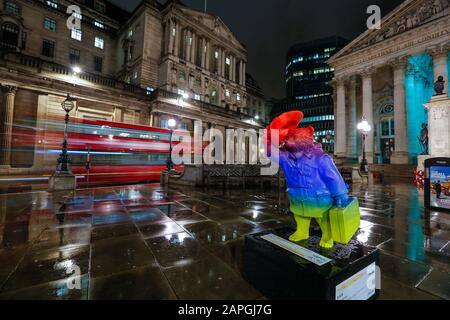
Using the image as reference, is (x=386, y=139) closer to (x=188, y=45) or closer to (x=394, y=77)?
(x=394, y=77)

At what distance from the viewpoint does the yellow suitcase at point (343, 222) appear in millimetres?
2012

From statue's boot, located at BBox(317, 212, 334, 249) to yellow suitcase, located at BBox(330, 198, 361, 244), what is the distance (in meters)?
0.11

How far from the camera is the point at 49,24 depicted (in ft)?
86.5

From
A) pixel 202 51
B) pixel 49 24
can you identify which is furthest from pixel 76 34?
pixel 202 51

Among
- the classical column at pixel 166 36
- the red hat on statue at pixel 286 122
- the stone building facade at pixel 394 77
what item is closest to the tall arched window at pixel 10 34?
the classical column at pixel 166 36

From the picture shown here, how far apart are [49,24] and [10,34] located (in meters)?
5.05

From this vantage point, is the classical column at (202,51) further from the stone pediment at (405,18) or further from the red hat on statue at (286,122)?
the red hat on statue at (286,122)

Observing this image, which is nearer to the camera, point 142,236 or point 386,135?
point 142,236

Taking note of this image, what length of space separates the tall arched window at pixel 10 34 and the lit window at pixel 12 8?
1.53 m

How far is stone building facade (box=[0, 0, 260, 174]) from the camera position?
1747 cm
